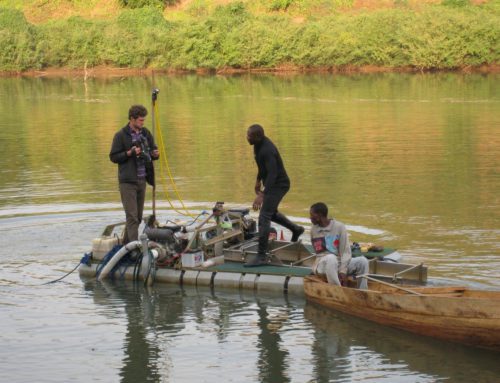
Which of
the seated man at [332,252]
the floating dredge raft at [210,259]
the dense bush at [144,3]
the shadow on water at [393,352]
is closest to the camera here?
the shadow on water at [393,352]

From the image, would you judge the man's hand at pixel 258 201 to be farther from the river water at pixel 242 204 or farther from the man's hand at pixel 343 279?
the man's hand at pixel 343 279

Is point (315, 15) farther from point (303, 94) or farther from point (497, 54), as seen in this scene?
point (303, 94)

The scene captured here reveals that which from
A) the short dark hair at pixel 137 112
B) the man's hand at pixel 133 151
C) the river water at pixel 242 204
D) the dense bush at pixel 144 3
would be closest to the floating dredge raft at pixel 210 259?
the river water at pixel 242 204

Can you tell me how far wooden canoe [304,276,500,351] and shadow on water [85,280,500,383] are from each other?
A: 6.3 inches

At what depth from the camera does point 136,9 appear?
7456cm

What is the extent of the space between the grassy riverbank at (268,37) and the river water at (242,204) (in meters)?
22.6

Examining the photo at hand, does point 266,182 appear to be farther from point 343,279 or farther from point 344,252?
point 343,279

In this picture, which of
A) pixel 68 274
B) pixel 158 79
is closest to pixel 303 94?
pixel 158 79

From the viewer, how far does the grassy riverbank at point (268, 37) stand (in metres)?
64.1

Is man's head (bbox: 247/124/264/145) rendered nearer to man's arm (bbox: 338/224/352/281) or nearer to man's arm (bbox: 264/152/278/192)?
man's arm (bbox: 264/152/278/192)

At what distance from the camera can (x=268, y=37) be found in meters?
66.8

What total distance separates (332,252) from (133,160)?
3.43m

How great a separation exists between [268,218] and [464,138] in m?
17.4

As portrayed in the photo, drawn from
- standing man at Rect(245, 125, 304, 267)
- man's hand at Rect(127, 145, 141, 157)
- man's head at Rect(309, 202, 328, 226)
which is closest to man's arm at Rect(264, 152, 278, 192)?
standing man at Rect(245, 125, 304, 267)
